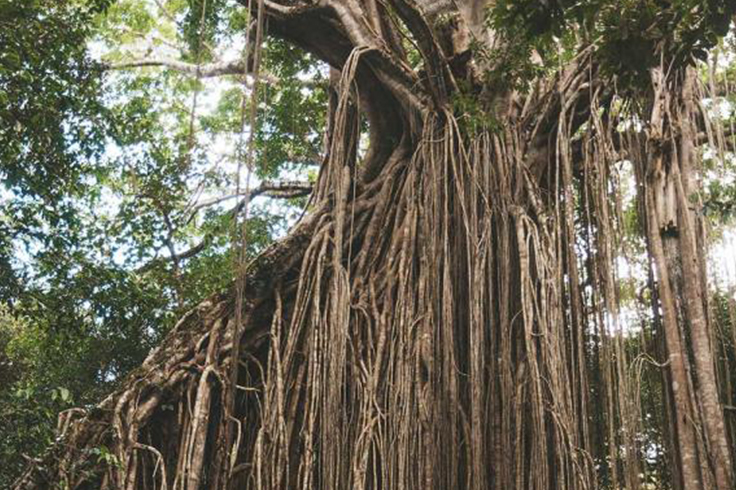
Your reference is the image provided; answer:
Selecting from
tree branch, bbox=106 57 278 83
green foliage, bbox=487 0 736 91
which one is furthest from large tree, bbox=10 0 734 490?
tree branch, bbox=106 57 278 83

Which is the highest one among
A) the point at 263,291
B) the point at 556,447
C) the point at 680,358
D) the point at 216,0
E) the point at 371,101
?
the point at 216,0

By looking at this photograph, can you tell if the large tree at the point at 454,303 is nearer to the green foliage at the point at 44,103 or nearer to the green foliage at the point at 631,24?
the green foliage at the point at 631,24

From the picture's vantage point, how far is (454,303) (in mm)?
3742

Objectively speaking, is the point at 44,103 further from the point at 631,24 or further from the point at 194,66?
the point at 194,66

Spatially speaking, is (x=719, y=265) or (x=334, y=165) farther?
(x=719, y=265)

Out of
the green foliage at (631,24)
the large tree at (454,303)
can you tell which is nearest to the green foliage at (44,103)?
the large tree at (454,303)

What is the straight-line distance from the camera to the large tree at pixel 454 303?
319 cm

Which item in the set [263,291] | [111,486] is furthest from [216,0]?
[111,486]

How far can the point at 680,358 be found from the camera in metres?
3.31

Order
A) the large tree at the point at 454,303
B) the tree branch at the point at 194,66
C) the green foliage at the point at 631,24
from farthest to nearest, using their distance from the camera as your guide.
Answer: the tree branch at the point at 194,66 → the large tree at the point at 454,303 → the green foliage at the point at 631,24

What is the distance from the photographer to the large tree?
10.5 feet

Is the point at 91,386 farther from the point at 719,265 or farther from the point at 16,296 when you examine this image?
the point at 719,265

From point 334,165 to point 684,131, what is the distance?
175 centimetres

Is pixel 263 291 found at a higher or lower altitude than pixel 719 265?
lower
